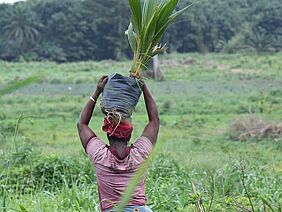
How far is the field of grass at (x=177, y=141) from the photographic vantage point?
413 centimetres

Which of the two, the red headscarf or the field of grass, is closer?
the red headscarf

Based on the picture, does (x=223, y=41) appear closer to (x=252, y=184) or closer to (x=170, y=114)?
(x=170, y=114)

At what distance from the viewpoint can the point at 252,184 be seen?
17.0ft

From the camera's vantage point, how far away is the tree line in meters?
36.5

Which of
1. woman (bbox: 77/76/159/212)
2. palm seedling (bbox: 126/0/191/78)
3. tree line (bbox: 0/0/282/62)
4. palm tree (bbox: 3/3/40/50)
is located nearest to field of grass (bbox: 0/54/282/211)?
woman (bbox: 77/76/159/212)

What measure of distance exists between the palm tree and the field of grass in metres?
6.26

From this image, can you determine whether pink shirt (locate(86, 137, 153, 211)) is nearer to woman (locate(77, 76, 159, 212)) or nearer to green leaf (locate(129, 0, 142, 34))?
woman (locate(77, 76, 159, 212))

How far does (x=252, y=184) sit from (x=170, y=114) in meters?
9.83

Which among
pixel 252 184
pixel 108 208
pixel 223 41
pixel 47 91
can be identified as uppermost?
pixel 108 208

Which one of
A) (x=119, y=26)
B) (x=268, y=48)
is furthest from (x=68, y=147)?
(x=119, y=26)

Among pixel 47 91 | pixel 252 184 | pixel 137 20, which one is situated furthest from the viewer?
pixel 47 91

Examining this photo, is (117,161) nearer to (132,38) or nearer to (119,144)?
(119,144)

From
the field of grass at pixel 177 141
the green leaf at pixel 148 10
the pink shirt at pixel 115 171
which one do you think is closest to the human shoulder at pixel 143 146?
the pink shirt at pixel 115 171

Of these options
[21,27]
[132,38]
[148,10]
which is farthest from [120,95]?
[21,27]
